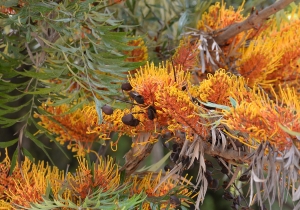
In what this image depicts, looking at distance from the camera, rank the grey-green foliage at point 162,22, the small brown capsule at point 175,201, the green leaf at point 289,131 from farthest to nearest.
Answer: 1. the grey-green foliage at point 162,22
2. the small brown capsule at point 175,201
3. the green leaf at point 289,131

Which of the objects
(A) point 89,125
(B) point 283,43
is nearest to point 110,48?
(A) point 89,125

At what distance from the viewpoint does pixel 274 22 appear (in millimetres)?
537

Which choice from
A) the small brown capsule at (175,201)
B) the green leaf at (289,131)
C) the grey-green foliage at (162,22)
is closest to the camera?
the green leaf at (289,131)

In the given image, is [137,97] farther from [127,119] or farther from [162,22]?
[162,22]

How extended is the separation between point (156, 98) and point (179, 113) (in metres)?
0.02

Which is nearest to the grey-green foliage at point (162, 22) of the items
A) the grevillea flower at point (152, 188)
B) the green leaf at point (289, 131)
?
the grevillea flower at point (152, 188)

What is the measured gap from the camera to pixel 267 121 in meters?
0.27

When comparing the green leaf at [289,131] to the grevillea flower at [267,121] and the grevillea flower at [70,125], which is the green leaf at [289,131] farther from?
the grevillea flower at [70,125]

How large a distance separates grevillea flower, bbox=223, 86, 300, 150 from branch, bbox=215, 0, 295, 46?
0.17 m

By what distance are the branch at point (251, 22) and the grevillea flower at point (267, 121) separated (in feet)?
0.57

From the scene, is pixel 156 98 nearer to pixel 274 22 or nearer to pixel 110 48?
pixel 110 48

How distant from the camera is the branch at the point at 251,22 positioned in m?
0.43

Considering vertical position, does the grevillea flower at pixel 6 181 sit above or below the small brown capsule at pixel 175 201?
below

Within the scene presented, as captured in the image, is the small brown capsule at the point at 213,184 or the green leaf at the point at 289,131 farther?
the small brown capsule at the point at 213,184
